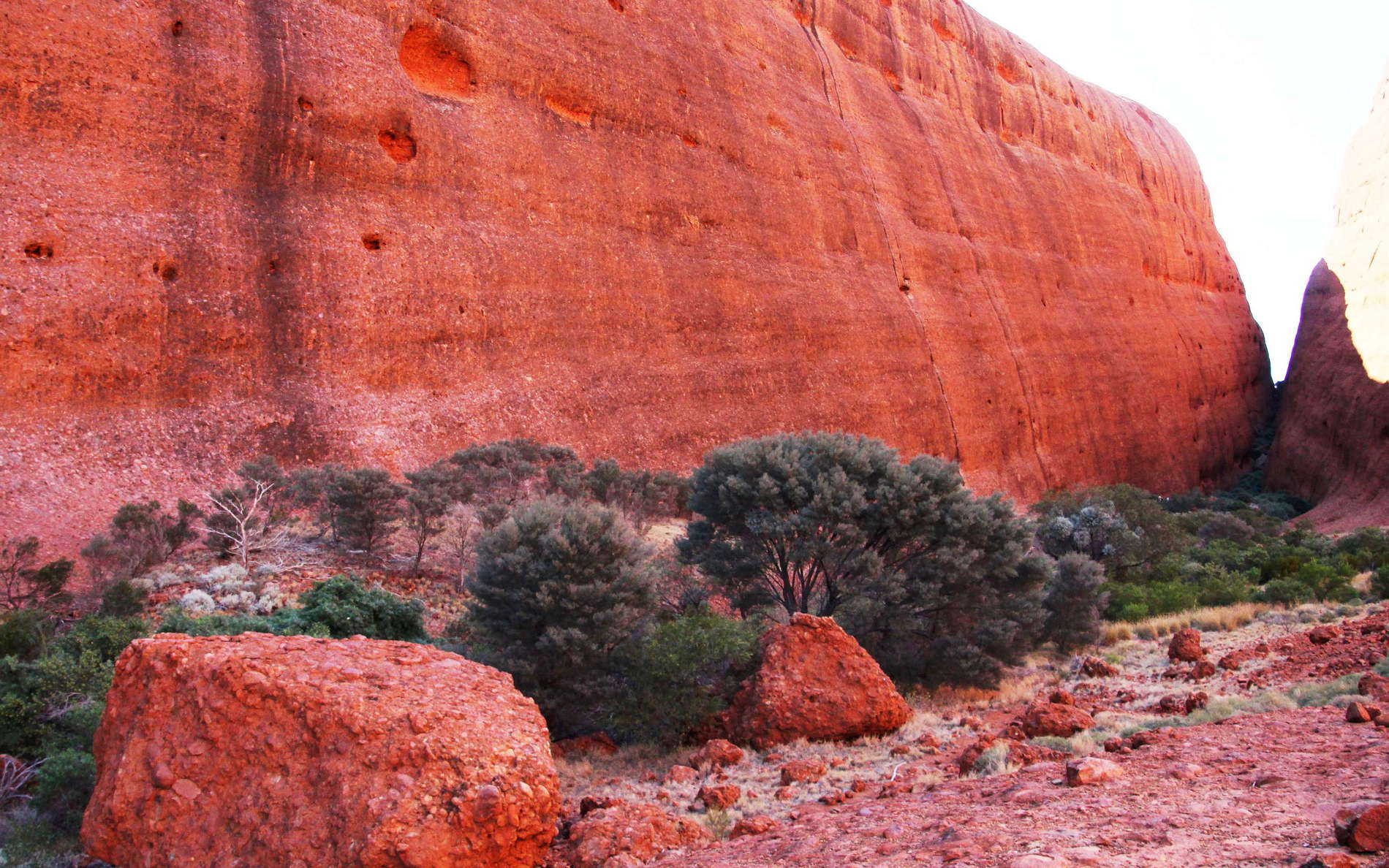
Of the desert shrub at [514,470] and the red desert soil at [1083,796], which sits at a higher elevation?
the desert shrub at [514,470]

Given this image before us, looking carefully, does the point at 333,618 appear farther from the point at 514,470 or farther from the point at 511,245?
the point at 511,245

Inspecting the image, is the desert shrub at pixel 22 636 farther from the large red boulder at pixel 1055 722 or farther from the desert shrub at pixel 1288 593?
the desert shrub at pixel 1288 593

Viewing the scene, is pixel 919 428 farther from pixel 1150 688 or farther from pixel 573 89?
pixel 1150 688

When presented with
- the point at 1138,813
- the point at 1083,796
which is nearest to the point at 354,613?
the point at 1083,796

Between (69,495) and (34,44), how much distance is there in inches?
238

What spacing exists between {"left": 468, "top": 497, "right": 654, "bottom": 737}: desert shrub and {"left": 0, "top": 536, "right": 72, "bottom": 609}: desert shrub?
408cm

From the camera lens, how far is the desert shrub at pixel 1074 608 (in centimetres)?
1097

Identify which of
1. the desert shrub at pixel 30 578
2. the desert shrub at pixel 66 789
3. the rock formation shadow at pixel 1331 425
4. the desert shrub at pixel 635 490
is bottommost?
the desert shrub at pixel 66 789

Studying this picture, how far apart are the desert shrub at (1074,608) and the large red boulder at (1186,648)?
5.61 feet

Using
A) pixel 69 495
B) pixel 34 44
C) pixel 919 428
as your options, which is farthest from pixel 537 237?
pixel 919 428

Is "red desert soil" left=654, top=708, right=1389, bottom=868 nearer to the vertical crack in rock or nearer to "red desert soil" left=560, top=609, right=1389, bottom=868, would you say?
"red desert soil" left=560, top=609, right=1389, bottom=868

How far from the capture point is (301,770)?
4.02 m

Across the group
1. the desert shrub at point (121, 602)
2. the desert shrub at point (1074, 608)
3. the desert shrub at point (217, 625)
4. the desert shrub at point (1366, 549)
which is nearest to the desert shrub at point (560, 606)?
the desert shrub at point (217, 625)

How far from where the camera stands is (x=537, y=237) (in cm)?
1650
